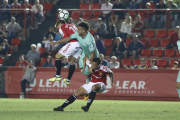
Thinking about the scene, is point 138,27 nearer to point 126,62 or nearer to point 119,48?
point 119,48

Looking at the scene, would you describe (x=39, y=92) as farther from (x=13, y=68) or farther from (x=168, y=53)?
(x=168, y=53)

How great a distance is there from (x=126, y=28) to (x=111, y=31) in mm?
768

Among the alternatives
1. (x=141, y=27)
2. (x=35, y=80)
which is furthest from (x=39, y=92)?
(x=141, y=27)

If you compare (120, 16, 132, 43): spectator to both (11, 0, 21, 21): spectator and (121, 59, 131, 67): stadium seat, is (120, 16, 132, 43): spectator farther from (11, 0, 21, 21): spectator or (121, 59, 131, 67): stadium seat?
(11, 0, 21, 21): spectator

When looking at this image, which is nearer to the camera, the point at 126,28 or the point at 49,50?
the point at 126,28

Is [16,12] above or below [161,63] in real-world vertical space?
above

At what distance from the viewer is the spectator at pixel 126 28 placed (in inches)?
793

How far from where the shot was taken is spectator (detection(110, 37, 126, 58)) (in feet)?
63.3

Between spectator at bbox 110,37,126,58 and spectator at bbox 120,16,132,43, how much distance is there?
1088 mm

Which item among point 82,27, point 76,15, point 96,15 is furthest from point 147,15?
point 82,27

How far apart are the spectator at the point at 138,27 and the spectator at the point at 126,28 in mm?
251

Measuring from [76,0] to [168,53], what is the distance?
24.9 feet

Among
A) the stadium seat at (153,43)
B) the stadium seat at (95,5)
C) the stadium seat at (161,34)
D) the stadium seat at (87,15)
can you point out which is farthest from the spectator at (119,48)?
the stadium seat at (95,5)

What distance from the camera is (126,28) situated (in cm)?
2025
